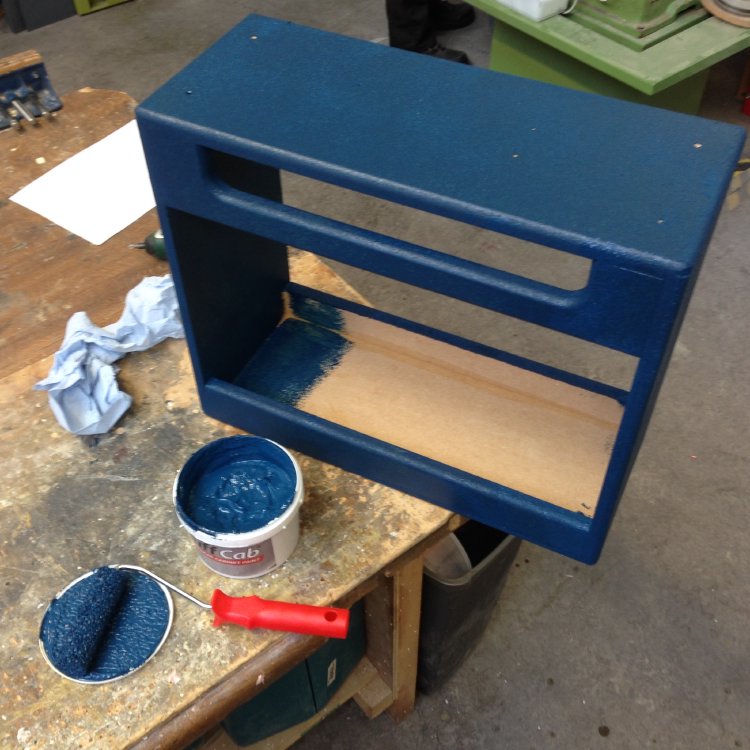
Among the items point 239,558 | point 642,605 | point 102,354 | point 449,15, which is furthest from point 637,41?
point 239,558

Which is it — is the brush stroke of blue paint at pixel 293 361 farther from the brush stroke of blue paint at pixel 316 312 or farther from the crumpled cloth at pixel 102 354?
the crumpled cloth at pixel 102 354

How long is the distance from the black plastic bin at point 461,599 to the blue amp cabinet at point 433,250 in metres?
0.26

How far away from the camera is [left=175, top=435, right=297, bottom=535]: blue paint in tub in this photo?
717mm

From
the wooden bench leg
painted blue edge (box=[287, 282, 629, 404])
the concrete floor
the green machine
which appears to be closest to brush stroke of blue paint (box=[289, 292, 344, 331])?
painted blue edge (box=[287, 282, 629, 404])

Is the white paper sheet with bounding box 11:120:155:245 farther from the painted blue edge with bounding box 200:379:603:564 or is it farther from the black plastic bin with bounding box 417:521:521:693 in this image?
the black plastic bin with bounding box 417:521:521:693

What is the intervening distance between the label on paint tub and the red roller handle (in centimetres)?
3

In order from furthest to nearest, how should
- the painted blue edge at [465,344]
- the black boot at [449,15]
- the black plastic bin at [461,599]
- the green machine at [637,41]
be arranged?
the black boot at [449,15], the green machine at [637,41], the black plastic bin at [461,599], the painted blue edge at [465,344]

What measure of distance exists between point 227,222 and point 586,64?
4.88 ft

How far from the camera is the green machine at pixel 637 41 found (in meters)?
1.71

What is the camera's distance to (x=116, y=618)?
713 millimetres

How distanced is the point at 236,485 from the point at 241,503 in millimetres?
22

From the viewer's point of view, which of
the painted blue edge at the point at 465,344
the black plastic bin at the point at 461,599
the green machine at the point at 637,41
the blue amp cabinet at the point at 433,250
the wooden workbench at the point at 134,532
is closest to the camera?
the blue amp cabinet at the point at 433,250

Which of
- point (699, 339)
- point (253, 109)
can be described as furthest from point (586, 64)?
point (253, 109)

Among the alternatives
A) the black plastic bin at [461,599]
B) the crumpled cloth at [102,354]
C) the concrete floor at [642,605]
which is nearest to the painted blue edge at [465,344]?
the crumpled cloth at [102,354]
